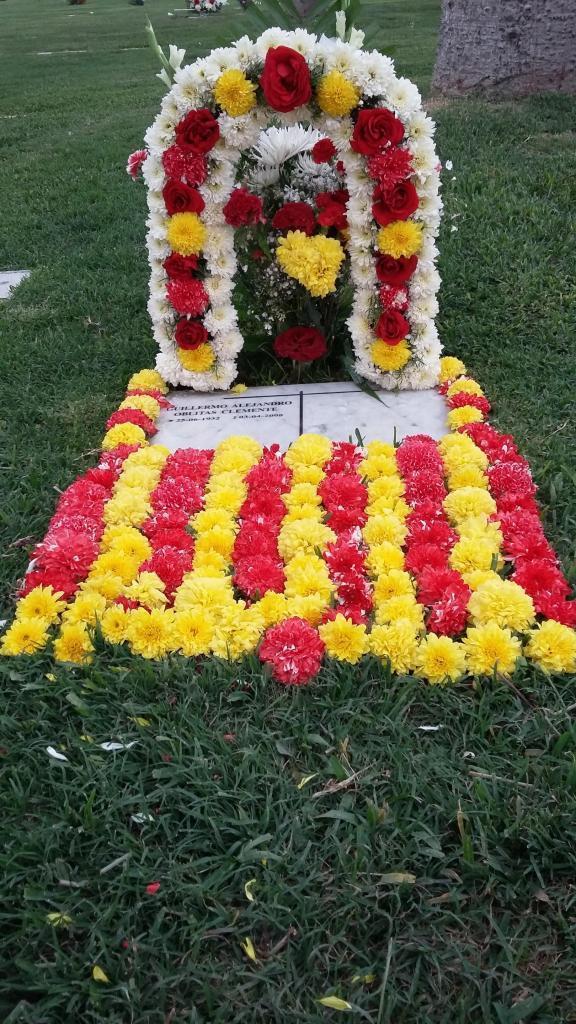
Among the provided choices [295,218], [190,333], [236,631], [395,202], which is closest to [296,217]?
[295,218]

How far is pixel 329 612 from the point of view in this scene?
237 cm

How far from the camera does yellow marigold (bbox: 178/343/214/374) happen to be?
369cm

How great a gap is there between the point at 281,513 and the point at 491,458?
85 cm

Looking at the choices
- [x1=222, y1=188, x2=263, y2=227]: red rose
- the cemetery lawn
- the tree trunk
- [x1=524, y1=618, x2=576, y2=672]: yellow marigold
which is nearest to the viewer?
the cemetery lawn

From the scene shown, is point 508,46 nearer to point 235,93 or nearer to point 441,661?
point 235,93

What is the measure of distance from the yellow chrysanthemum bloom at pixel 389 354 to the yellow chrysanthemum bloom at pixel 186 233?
88 centimetres

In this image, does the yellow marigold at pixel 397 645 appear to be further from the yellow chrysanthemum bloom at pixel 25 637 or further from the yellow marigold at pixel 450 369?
the yellow marigold at pixel 450 369

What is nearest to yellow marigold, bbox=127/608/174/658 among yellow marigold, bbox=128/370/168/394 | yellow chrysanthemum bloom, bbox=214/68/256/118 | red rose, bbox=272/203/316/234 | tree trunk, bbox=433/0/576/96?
yellow marigold, bbox=128/370/168/394

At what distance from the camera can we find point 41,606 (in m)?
2.42

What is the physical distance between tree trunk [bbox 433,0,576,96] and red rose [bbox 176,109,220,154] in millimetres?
4689

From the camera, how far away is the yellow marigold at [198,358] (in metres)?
3.69

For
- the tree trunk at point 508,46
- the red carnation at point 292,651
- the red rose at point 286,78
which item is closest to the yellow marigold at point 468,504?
the red carnation at point 292,651

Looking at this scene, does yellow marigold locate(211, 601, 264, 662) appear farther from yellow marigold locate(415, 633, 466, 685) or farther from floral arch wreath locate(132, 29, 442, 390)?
floral arch wreath locate(132, 29, 442, 390)

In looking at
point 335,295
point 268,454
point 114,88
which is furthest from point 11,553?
point 114,88
